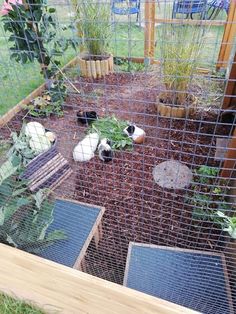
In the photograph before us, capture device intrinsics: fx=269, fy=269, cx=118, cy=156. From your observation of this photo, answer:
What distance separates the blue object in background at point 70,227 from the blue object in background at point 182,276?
234 millimetres

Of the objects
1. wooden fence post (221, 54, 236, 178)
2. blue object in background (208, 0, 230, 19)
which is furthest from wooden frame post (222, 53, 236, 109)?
blue object in background (208, 0, 230, 19)

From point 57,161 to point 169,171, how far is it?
699mm

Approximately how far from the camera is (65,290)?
36.0 inches

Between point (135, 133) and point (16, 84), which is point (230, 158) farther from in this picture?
point (16, 84)

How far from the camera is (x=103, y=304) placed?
869 millimetres

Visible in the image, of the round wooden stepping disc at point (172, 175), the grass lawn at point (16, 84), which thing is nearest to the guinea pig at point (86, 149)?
the round wooden stepping disc at point (172, 175)

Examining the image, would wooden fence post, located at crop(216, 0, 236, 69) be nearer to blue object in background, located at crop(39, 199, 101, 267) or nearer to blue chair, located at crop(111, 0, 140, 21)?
blue chair, located at crop(111, 0, 140, 21)

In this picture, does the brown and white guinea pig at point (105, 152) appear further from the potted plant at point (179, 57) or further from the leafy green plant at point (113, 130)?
the potted plant at point (179, 57)

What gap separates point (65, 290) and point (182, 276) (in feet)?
1.67

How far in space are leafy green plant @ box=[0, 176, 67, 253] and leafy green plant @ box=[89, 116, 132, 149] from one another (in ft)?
2.66

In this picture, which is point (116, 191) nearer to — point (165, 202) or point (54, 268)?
point (165, 202)

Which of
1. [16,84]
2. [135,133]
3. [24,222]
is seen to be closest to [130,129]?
[135,133]

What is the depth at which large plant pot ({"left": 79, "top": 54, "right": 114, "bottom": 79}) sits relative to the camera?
2.98 meters

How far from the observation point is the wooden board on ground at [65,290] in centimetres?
79
